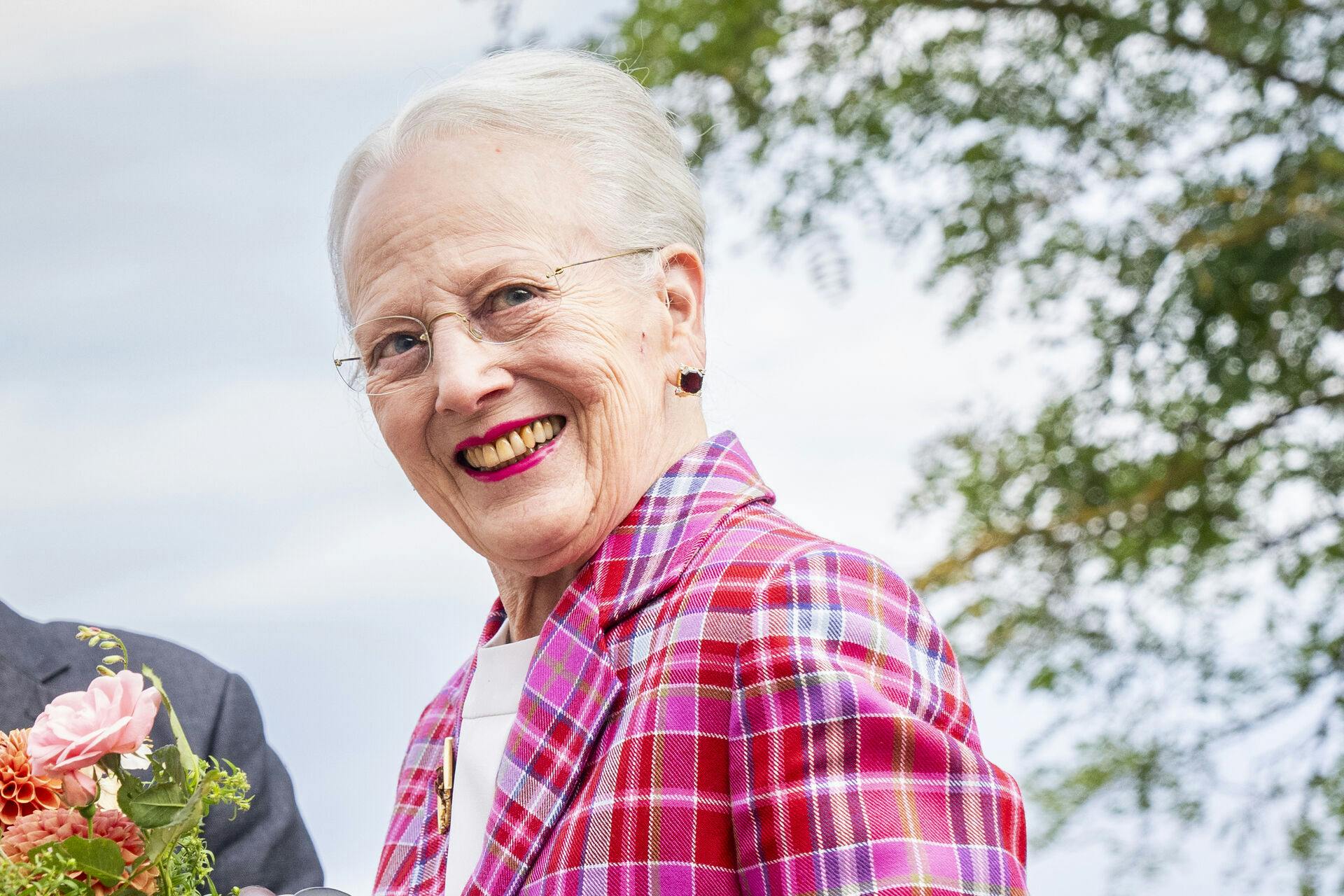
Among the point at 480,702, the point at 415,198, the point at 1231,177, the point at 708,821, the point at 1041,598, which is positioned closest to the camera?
the point at 708,821

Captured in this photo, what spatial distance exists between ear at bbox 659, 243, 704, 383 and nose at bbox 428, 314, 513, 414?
0.17 metres

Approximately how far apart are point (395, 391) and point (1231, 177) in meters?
3.06

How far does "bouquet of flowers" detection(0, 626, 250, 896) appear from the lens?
98 cm

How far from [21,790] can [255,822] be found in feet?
3.01

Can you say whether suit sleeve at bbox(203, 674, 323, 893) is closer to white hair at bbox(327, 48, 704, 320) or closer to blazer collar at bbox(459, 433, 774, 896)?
blazer collar at bbox(459, 433, 774, 896)

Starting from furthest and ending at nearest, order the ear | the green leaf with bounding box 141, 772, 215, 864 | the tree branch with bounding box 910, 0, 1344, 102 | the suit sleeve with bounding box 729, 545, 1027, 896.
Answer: the tree branch with bounding box 910, 0, 1344, 102, the ear, the green leaf with bounding box 141, 772, 215, 864, the suit sleeve with bounding box 729, 545, 1027, 896

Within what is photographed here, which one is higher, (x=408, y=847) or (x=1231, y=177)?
(x=1231, y=177)

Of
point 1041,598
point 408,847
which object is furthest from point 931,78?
point 408,847

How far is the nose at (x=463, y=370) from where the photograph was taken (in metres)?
1.15

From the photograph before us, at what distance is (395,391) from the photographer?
1220 millimetres

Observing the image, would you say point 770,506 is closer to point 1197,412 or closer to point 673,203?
point 673,203

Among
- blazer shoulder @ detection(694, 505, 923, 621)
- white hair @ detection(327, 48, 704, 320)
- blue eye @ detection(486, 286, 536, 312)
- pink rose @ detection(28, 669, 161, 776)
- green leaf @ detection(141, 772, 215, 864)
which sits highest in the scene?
white hair @ detection(327, 48, 704, 320)

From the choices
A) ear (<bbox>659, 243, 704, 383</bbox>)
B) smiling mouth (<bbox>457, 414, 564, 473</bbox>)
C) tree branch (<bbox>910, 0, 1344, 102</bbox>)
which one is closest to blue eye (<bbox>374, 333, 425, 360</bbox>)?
smiling mouth (<bbox>457, 414, 564, 473</bbox>)

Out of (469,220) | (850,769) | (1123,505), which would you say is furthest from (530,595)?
(1123,505)
